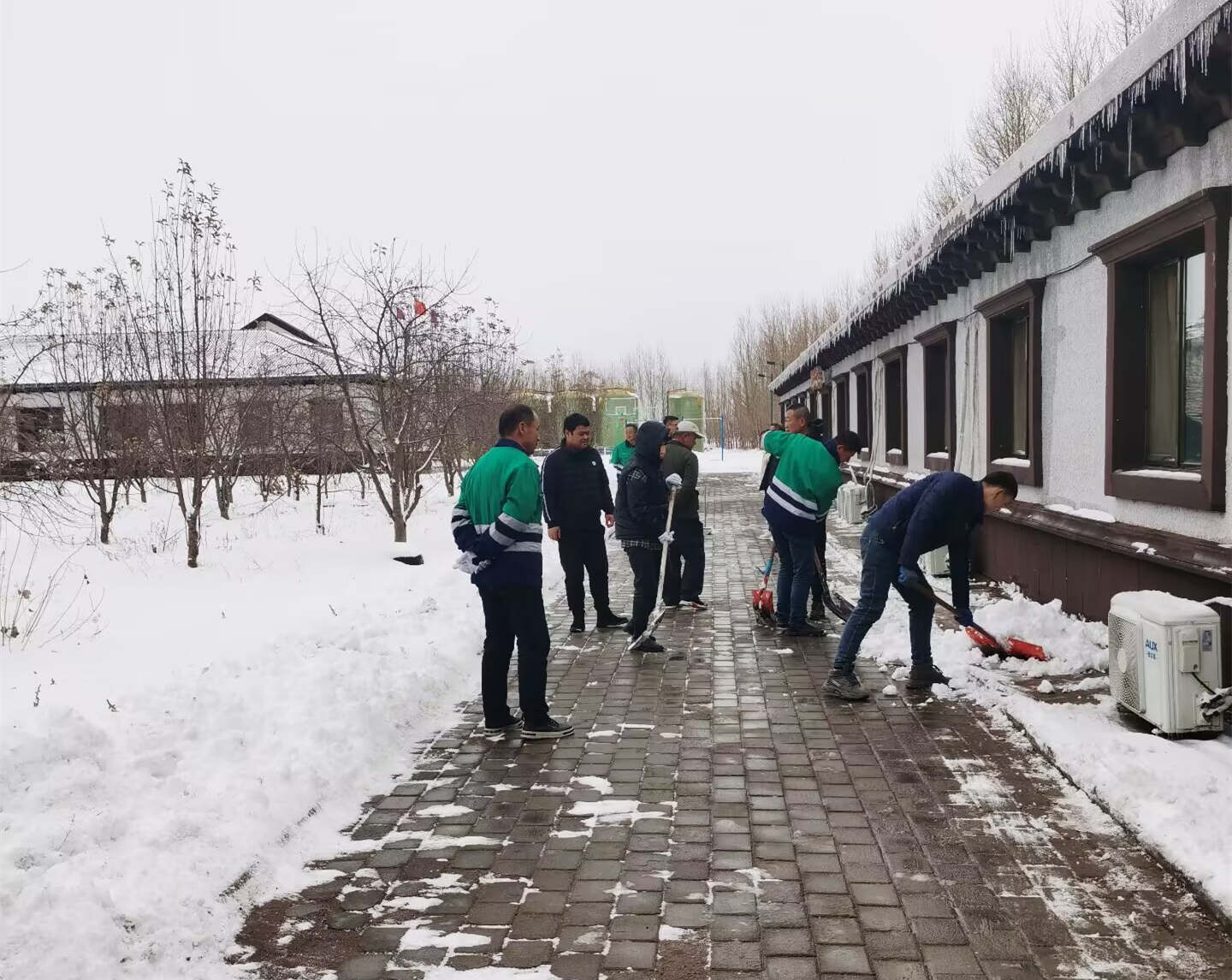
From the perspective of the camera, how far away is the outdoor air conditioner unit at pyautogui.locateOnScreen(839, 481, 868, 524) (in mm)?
18203

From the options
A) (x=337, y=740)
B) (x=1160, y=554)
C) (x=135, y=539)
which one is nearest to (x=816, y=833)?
(x=337, y=740)

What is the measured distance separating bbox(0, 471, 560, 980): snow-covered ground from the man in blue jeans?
8.69 ft

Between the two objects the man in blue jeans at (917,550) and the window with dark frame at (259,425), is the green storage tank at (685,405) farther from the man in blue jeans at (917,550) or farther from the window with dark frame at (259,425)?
the man in blue jeans at (917,550)

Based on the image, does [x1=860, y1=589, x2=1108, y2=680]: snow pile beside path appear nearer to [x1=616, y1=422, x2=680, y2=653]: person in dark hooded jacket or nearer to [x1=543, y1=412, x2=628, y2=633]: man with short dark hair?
[x1=616, y1=422, x2=680, y2=653]: person in dark hooded jacket

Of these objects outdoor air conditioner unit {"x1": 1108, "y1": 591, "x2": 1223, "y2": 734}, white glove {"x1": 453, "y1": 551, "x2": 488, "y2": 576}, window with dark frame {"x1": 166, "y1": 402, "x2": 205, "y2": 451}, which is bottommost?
outdoor air conditioner unit {"x1": 1108, "y1": 591, "x2": 1223, "y2": 734}

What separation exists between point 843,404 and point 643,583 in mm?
16665

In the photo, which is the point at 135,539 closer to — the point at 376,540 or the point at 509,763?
the point at 376,540

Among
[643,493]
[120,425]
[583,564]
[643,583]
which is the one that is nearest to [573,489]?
[643,493]

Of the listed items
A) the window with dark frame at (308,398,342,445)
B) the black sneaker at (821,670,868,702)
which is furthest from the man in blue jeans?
the window with dark frame at (308,398,342,445)

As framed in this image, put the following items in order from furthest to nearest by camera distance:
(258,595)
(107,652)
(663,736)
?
1. (258,595)
2. (107,652)
3. (663,736)

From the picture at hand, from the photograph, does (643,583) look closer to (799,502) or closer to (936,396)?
(799,502)

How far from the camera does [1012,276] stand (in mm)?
10180

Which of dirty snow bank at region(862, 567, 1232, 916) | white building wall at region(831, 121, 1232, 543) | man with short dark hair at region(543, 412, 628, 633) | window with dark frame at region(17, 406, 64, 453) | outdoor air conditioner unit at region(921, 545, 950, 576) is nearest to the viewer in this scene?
dirty snow bank at region(862, 567, 1232, 916)

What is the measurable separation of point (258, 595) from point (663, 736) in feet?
20.9
